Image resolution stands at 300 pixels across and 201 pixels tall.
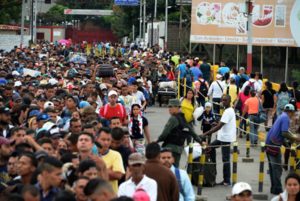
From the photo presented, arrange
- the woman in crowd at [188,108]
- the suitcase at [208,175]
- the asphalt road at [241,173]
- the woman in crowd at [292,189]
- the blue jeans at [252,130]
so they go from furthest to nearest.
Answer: the blue jeans at [252,130], the woman in crowd at [188,108], the suitcase at [208,175], the asphalt road at [241,173], the woman in crowd at [292,189]

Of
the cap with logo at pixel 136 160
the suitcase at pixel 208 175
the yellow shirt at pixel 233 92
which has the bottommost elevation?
the suitcase at pixel 208 175

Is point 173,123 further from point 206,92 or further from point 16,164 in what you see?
point 206,92

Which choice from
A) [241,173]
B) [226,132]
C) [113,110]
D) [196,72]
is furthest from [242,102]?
[196,72]

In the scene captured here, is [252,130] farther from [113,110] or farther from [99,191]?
[99,191]

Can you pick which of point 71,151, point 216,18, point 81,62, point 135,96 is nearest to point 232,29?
point 216,18

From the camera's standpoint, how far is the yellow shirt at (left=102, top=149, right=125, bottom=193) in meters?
11.8

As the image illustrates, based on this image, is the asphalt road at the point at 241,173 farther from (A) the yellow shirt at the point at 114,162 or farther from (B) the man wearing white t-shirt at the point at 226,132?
(A) the yellow shirt at the point at 114,162

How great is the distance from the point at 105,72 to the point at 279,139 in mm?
11154

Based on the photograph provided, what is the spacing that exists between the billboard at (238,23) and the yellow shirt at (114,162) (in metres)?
34.2

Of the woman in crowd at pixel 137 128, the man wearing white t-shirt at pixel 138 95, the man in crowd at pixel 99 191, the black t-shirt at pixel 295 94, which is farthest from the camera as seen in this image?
the black t-shirt at pixel 295 94

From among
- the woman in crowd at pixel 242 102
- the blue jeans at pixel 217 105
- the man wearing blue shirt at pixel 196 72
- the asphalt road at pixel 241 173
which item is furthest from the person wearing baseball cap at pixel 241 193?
the man wearing blue shirt at pixel 196 72

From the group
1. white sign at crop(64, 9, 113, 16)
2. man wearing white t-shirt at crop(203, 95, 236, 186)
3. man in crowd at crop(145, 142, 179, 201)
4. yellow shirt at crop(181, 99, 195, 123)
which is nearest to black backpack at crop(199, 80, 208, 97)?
yellow shirt at crop(181, 99, 195, 123)

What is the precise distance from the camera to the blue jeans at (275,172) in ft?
58.3

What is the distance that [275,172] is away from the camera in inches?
701
